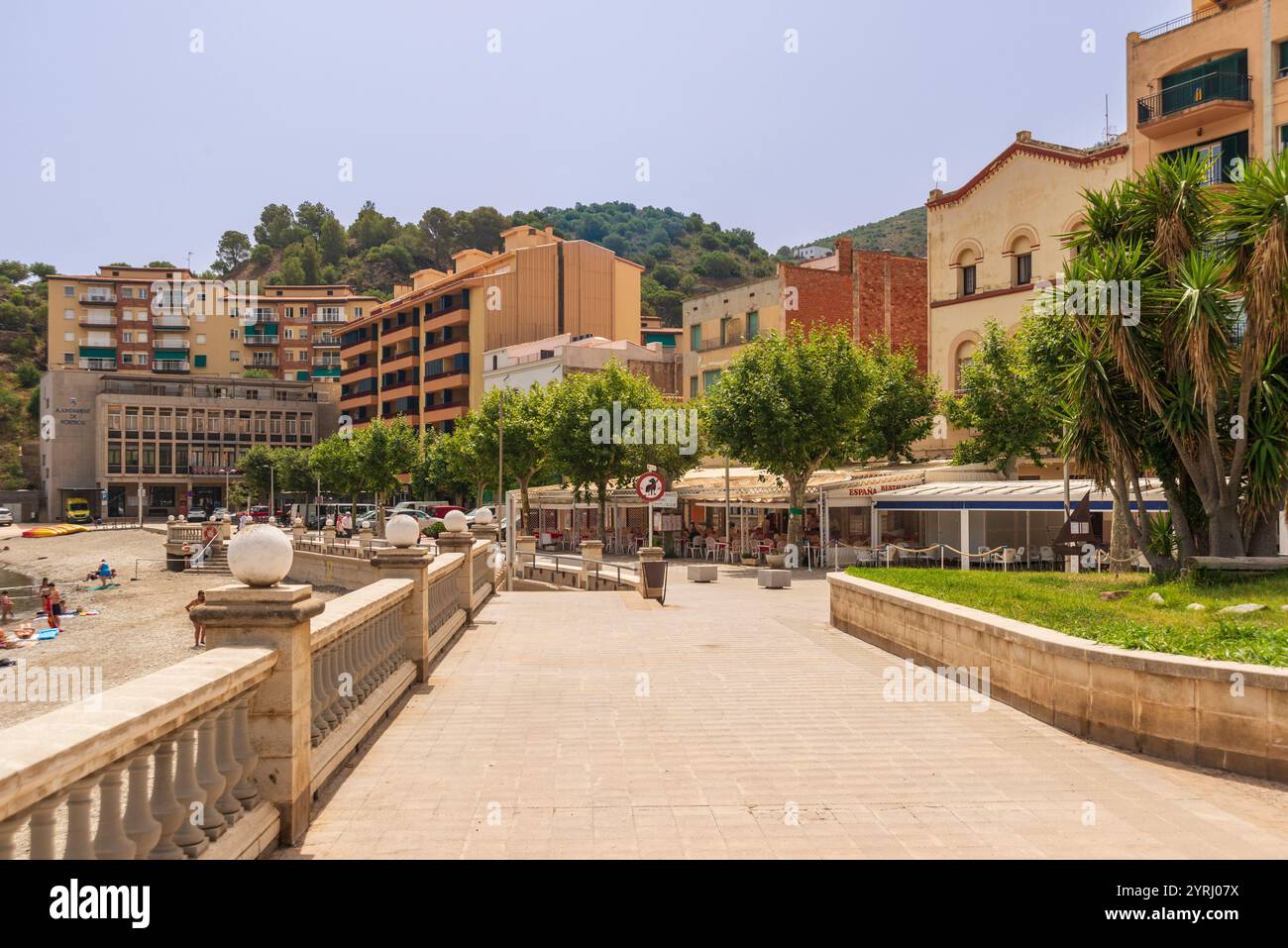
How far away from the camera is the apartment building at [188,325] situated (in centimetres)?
10619

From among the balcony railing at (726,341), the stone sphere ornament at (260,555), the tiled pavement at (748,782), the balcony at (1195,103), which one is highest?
the balcony at (1195,103)

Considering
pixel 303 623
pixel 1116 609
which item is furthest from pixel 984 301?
pixel 303 623

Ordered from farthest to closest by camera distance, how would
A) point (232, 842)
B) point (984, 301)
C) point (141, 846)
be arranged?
point (984, 301)
point (232, 842)
point (141, 846)

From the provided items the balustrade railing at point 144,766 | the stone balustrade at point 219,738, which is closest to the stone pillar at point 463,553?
the stone balustrade at point 219,738

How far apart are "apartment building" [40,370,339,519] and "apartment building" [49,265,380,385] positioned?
919cm

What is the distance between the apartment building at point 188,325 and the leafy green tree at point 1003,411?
8402 centimetres

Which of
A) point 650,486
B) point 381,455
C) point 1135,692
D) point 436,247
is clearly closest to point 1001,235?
point 650,486

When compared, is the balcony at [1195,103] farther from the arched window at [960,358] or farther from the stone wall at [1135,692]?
the stone wall at [1135,692]

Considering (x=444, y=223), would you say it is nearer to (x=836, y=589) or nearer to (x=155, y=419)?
(x=155, y=419)

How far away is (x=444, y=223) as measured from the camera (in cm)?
15700

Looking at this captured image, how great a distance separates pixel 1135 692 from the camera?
7.60 m

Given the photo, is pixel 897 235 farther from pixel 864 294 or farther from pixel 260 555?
pixel 260 555

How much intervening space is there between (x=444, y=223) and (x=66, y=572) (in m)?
108
